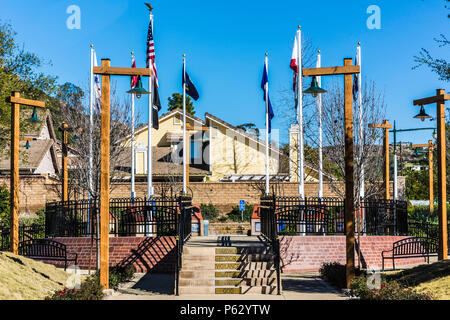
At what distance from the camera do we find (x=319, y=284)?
1400 cm

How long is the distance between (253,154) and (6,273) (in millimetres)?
32591

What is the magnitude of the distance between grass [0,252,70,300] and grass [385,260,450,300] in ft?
25.7

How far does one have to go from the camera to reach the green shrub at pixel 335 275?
13.2 meters

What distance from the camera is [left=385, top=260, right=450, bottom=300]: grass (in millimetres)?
10617

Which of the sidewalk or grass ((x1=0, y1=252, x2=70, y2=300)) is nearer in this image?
grass ((x1=0, y1=252, x2=70, y2=300))

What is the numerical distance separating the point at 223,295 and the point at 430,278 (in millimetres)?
4682

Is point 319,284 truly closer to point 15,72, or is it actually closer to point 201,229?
point 201,229

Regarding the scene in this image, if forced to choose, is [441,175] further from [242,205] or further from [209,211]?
[209,211]

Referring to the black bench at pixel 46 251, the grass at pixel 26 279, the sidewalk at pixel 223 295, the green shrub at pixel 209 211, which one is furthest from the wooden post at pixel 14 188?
the green shrub at pixel 209 211

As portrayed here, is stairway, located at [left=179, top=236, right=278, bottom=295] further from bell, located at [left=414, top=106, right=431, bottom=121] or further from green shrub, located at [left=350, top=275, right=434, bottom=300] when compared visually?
bell, located at [left=414, top=106, right=431, bottom=121]

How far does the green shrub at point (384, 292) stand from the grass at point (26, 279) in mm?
6549

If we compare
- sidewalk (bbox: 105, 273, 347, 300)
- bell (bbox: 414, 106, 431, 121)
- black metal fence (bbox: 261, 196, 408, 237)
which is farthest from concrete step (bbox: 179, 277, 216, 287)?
bell (bbox: 414, 106, 431, 121)

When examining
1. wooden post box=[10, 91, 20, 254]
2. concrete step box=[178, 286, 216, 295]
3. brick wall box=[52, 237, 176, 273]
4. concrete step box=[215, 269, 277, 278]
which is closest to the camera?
concrete step box=[178, 286, 216, 295]
